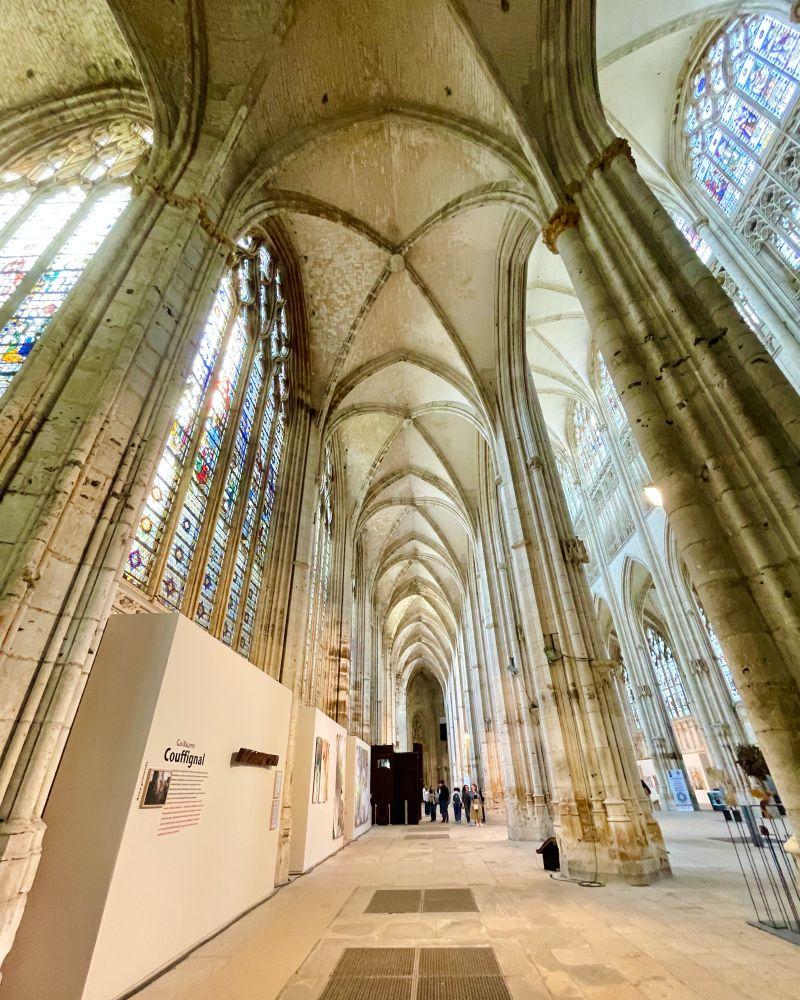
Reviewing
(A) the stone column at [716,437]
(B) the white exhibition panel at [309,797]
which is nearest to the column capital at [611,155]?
(A) the stone column at [716,437]

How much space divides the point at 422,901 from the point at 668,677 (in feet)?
69.2

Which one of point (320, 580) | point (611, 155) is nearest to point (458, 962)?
point (611, 155)

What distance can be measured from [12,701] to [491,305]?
1186cm

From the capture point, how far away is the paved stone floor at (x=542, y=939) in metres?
2.66

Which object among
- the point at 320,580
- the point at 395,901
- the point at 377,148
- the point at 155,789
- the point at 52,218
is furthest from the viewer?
the point at 320,580

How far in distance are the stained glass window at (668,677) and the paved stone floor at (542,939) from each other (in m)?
15.4

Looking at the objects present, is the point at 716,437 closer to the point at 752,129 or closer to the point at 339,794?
the point at 339,794

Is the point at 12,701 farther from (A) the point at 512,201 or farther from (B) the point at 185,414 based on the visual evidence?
(A) the point at 512,201

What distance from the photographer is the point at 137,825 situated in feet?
9.70

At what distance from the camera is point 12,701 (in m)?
2.78

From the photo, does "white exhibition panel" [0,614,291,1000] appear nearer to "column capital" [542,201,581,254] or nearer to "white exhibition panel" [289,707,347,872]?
"white exhibition panel" [289,707,347,872]

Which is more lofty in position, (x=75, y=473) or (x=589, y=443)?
(x=589, y=443)

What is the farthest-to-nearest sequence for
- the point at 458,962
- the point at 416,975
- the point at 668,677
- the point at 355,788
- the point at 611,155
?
1. the point at 668,677
2. the point at 355,788
3. the point at 611,155
4. the point at 458,962
5. the point at 416,975

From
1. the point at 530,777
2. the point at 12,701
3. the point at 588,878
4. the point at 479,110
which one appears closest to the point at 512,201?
the point at 479,110
